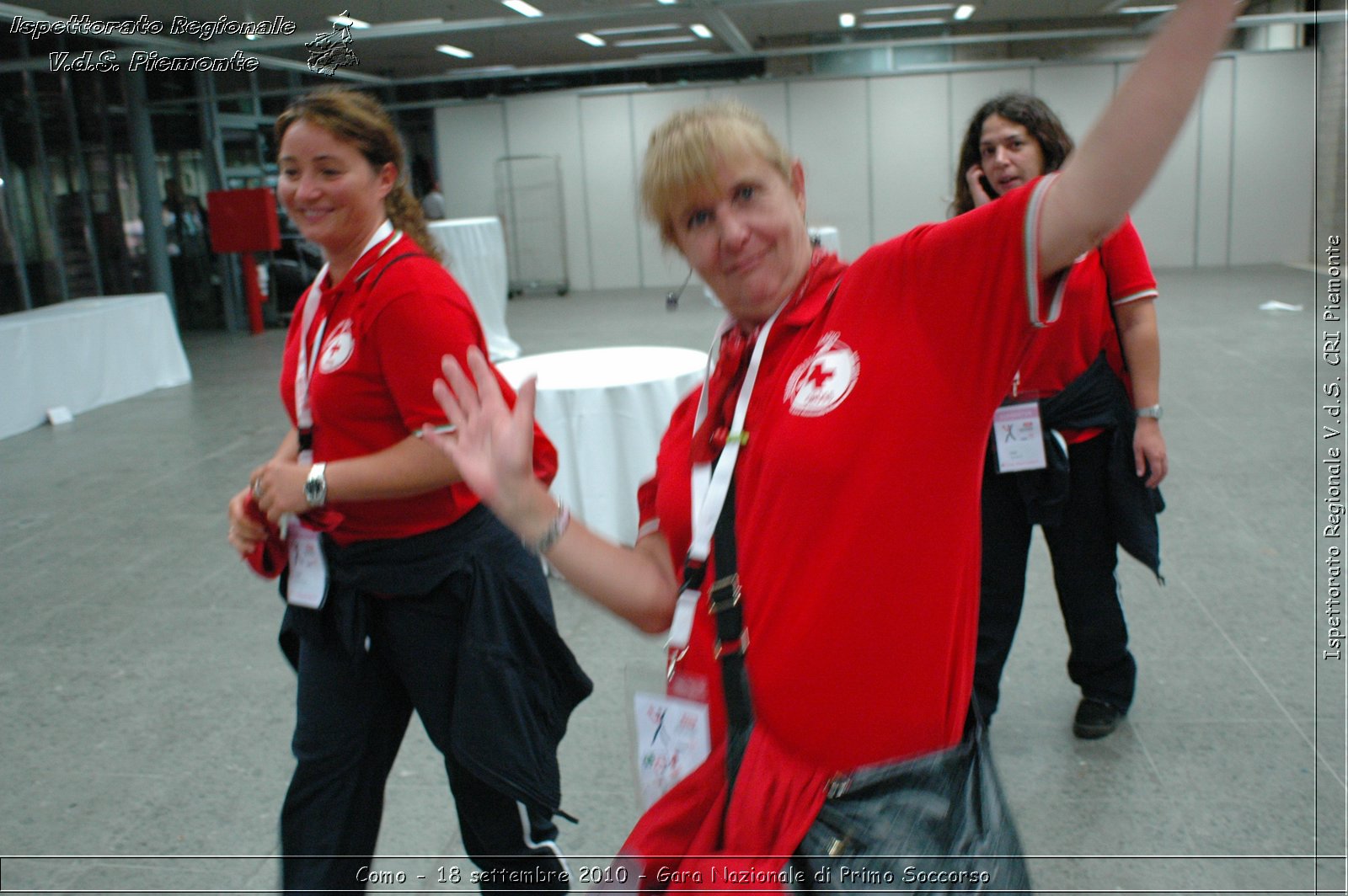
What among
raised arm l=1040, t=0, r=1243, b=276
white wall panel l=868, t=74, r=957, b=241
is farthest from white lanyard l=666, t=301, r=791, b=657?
white wall panel l=868, t=74, r=957, b=241

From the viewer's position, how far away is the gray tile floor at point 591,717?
2508 millimetres

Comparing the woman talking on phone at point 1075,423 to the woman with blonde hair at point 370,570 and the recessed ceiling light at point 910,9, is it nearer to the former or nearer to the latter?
the woman with blonde hair at point 370,570

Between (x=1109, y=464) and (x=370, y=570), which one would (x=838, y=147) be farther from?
(x=370, y=570)

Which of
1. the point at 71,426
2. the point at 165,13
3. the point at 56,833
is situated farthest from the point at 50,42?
the point at 56,833

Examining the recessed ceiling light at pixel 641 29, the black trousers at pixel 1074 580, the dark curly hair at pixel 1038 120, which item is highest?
the recessed ceiling light at pixel 641 29

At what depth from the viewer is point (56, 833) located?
2705 millimetres

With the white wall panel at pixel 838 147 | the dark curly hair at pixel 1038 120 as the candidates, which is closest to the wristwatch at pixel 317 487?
the dark curly hair at pixel 1038 120

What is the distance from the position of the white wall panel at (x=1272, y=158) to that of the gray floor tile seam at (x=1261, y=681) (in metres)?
14.1

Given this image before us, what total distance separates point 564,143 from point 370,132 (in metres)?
16.1

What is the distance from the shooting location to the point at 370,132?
6.63ft

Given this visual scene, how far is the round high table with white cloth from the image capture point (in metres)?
4.32

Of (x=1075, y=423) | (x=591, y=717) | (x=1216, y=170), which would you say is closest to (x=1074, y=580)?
(x=1075, y=423)

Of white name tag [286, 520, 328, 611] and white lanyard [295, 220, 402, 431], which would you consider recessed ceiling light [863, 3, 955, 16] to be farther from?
white name tag [286, 520, 328, 611]

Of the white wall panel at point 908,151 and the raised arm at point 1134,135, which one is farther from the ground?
the white wall panel at point 908,151
